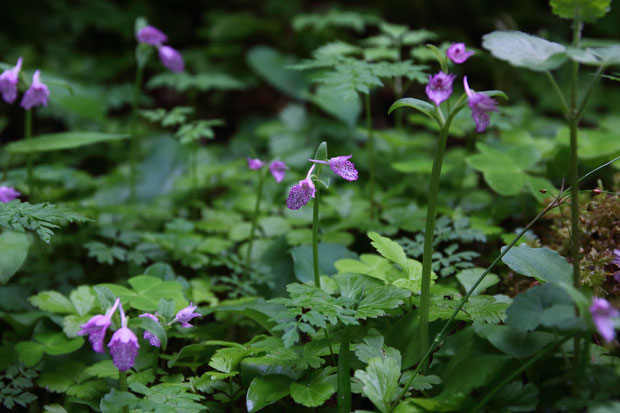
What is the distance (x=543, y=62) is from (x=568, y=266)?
552mm

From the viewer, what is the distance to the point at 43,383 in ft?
4.70

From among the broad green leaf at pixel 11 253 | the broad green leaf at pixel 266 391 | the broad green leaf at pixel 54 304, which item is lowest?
the broad green leaf at pixel 54 304

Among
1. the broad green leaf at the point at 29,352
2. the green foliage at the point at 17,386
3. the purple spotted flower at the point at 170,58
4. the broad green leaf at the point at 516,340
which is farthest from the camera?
the purple spotted flower at the point at 170,58

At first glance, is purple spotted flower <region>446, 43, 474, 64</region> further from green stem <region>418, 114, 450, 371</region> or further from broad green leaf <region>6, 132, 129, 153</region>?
broad green leaf <region>6, 132, 129, 153</region>

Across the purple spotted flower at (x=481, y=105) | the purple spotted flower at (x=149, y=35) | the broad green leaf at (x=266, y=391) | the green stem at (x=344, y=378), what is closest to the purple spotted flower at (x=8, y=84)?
the purple spotted flower at (x=149, y=35)

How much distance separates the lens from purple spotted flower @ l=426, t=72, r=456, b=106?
1.05m

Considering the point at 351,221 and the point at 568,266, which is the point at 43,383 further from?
the point at 568,266

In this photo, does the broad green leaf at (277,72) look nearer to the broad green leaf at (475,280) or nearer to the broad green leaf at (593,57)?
the broad green leaf at (475,280)

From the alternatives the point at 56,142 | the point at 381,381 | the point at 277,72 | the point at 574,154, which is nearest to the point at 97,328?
the point at 381,381

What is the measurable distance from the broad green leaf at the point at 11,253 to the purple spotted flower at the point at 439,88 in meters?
1.26

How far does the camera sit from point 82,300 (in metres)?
1.59

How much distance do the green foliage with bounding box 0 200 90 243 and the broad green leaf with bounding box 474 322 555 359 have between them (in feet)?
3.41

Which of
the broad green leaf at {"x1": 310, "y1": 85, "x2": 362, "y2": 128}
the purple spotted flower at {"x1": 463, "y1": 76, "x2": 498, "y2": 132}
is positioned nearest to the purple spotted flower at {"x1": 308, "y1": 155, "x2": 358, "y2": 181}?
the purple spotted flower at {"x1": 463, "y1": 76, "x2": 498, "y2": 132}

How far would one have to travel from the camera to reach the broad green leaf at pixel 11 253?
1.41 meters
